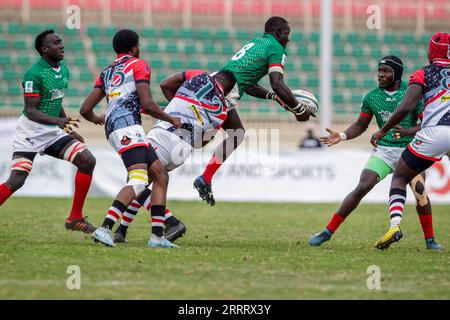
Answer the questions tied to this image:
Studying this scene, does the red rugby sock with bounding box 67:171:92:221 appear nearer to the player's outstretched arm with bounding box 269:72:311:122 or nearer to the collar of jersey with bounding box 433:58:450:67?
the player's outstretched arm with bounding box 269:72:311:122

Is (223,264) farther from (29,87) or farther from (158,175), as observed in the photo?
(29,87)

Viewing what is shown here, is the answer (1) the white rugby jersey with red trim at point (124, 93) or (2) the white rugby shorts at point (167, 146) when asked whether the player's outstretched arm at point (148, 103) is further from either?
(2) the white rugby shorts at point (167, 146)

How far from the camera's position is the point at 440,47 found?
9.14m

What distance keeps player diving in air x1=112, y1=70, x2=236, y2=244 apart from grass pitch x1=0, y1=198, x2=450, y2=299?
113 cm

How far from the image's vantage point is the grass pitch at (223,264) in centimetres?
652

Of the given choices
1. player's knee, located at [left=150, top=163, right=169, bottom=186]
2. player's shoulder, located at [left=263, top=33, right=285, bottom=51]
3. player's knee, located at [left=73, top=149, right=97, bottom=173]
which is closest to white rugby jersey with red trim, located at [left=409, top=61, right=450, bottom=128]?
player's shoulder, located at [left=263, top=33, right=285, bottom=51]

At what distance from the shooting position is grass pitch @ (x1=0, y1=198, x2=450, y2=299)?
6520 millimetres

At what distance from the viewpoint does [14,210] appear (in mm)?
15133

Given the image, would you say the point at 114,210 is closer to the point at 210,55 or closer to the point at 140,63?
the point at 140,63

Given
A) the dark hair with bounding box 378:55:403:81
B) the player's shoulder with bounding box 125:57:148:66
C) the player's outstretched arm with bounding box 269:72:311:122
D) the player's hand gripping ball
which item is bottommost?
the player's hand gripping ball

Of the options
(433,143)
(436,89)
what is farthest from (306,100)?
(433,143)

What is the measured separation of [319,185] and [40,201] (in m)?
6.52

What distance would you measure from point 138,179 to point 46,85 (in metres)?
1.98

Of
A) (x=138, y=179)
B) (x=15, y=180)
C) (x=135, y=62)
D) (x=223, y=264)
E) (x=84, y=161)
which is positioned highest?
(x=135, y=62)
